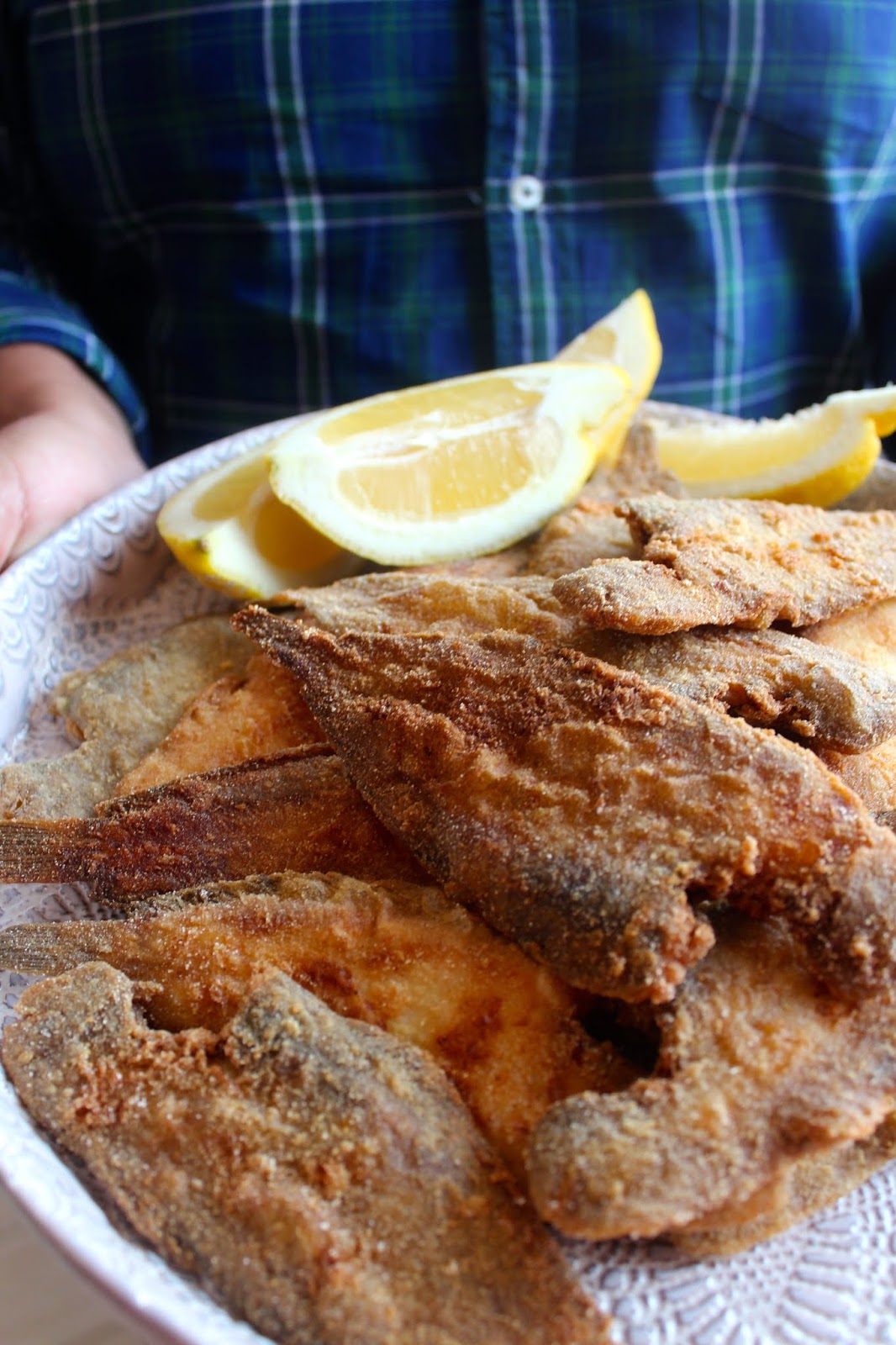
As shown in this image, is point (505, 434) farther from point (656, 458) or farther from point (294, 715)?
point (294, 715)

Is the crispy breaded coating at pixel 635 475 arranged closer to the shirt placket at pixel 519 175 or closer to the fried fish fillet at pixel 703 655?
the fried fish fillet at pixel 703 655

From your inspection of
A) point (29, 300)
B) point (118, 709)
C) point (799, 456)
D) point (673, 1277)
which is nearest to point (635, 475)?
point (799, 456)

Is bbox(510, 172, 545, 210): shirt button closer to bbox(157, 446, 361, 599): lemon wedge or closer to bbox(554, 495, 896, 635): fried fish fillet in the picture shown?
bbox(157, 446, 361, 599): lemon wedge

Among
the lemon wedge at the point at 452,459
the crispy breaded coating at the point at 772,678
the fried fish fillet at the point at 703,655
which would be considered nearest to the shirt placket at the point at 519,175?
the lemon wedge at the point at 452,459

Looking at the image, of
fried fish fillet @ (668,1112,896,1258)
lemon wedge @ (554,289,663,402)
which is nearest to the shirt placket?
lemon wedge @ (554,289,663,402)

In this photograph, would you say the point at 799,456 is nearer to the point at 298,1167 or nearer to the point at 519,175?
the point at 519,175

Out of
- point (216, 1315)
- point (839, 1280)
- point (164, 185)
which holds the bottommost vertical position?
point (839, 1280)

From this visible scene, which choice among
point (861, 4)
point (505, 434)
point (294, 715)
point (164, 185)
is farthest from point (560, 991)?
point (861, 4)
